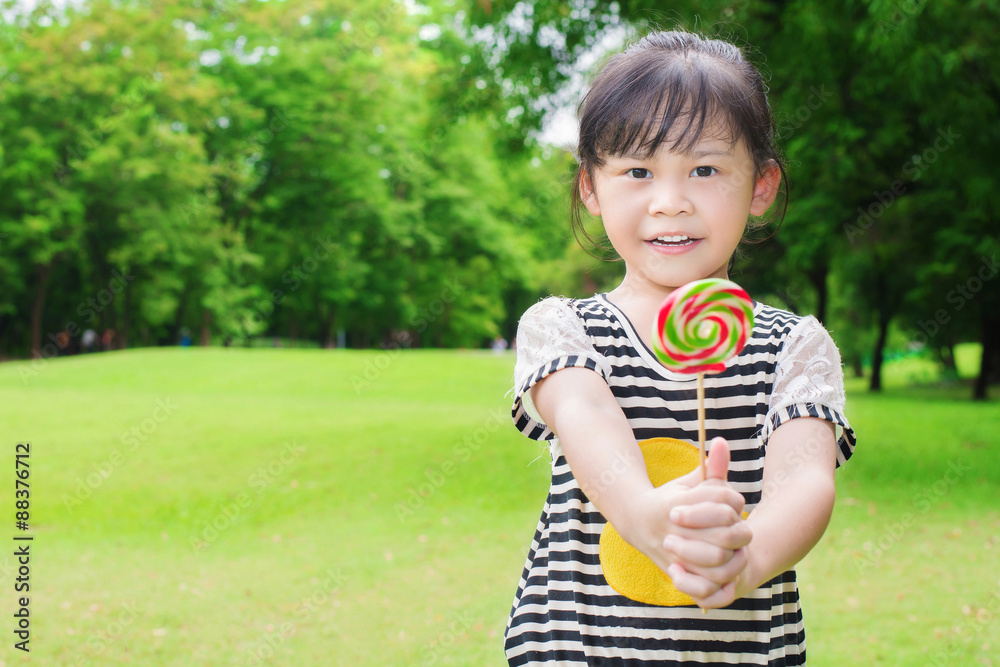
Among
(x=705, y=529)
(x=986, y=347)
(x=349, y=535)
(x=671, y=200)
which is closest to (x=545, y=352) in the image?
(x=671, y=200)

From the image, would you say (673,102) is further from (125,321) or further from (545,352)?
(125,321)

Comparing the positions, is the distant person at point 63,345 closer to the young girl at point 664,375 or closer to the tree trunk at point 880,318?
the tree trunk at point 880,318

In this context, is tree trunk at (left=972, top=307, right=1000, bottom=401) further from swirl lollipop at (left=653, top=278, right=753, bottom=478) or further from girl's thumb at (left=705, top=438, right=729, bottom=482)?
girl's thumb at (left=705, top=438, right=729, bottom=482)

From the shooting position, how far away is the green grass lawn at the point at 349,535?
15.1 feet

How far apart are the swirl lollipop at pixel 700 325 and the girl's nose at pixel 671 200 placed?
0.70 feet

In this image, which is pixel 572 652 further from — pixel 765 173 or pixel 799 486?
pixel 765 173

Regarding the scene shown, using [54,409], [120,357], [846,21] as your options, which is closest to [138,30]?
[120,357]

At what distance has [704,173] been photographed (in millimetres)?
1335

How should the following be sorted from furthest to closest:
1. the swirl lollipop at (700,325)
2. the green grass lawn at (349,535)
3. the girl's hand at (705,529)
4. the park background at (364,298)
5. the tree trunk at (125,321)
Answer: the tree trunk at (125,321), the park background at (364,298), the green grass lawn at (349,535), the swirl lollipop at (700,325), the girl's hand at (705,529)

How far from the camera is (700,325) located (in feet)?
3.73

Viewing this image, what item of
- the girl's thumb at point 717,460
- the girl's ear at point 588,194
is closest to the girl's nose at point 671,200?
the girl's ear at point 588,194

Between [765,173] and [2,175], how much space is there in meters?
22.7

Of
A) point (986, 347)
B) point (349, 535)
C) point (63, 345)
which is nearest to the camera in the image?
point (349, 535)

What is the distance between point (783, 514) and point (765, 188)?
0.59m
